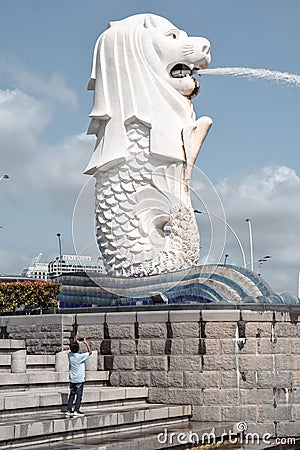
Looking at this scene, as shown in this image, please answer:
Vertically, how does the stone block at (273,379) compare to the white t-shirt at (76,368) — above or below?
below

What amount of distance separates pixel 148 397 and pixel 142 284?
452cm

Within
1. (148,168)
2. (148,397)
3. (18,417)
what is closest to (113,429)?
(18,417)

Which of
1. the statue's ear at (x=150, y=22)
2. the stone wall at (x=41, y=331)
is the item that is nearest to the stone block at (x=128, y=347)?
the stone wall at (x=41, y=331)

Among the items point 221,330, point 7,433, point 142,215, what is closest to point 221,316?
point 221,330

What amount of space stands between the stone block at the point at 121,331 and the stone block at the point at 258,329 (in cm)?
230

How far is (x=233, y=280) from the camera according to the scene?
18484 mm

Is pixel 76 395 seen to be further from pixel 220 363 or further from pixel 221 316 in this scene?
pixel 221 316

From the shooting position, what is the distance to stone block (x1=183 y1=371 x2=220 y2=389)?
14273mm

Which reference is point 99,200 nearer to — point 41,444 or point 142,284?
point 142,284

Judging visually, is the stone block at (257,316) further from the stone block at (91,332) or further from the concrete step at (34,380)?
the concrete step at (34,380)

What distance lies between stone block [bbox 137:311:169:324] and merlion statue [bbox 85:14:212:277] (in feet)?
16.9

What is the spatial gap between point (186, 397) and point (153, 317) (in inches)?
65.1

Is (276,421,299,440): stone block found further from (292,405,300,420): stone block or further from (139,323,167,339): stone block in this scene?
(139,323,167,339): stone block

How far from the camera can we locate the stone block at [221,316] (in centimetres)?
1438
